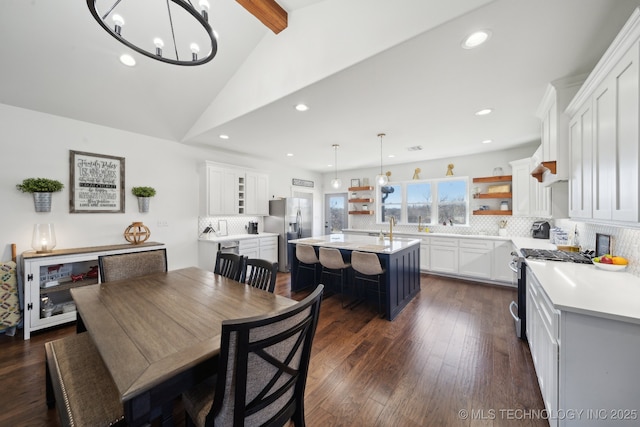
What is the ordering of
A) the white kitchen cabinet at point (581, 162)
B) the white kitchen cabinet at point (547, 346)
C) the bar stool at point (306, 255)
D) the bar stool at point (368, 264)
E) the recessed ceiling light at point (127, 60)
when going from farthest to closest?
the bar stool at point (306, 255) < the bar stool at point (368, 264) < the recessed ceiling light at point (127, 60) < the white kitchen cabinet at point (581, 162) < the white kitchen cabinet at point (547, 346)

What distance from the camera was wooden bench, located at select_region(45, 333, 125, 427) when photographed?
3.28ft

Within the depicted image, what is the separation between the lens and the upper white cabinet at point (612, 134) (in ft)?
4.11

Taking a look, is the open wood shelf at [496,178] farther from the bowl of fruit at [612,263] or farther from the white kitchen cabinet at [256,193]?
the white kitchen cabinet at [256,193]

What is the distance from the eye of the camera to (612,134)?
1.46 m

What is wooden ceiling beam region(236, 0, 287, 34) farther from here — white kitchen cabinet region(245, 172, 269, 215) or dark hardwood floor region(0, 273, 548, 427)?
dark hardwood floor region(0, 273, 548, 427)

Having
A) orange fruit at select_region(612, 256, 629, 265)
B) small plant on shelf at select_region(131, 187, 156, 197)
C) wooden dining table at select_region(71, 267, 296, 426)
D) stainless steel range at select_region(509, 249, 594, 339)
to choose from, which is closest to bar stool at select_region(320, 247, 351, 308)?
wooden dining table at select_region(71, 267, 296, 426)

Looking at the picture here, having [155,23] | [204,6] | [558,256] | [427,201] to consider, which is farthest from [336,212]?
[204,6]

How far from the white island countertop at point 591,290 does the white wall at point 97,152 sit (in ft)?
15.7

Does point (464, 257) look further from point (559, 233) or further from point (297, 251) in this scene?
point (297, 251)

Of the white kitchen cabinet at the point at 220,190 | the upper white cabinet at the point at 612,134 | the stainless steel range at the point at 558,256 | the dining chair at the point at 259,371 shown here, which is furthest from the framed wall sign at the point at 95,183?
the stainless steel range at the point at 558,256

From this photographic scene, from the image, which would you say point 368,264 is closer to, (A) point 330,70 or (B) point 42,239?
(A) point 330,70

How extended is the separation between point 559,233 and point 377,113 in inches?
117

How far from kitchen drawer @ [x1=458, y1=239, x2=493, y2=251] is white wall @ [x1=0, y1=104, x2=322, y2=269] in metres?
5.10

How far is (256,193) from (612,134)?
194 inches
